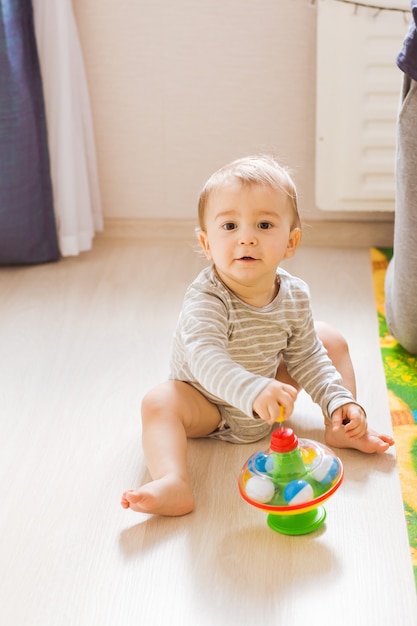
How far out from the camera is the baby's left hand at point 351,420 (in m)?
1.26

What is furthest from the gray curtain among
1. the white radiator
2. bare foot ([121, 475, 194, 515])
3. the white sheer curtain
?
bare foot ([121, 475, 194, 515])

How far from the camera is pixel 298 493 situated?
42.9 inches

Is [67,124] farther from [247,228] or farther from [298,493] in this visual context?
[298,493]

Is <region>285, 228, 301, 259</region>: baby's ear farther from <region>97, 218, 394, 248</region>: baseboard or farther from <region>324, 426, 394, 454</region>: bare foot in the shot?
<region>97, 218, 394, 248</region>: baseboard

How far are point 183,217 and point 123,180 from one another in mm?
175

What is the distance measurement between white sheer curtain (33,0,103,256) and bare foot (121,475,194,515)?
3.23 ft

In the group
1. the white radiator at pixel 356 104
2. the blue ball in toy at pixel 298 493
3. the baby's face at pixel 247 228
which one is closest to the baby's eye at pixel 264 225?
the baby's face at pixel 247 228

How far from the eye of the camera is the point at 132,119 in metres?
2.09

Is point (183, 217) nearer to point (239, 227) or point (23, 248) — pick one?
point (23, 248)

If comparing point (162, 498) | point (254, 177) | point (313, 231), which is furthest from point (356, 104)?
point (162, 498)

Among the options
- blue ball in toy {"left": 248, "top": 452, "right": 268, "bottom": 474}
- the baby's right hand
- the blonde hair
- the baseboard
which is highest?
the blonde hair

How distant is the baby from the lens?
1190 millimetres

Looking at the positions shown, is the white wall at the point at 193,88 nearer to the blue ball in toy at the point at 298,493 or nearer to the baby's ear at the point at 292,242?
the baby's ear at the point at 292,242

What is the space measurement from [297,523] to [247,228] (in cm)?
41
